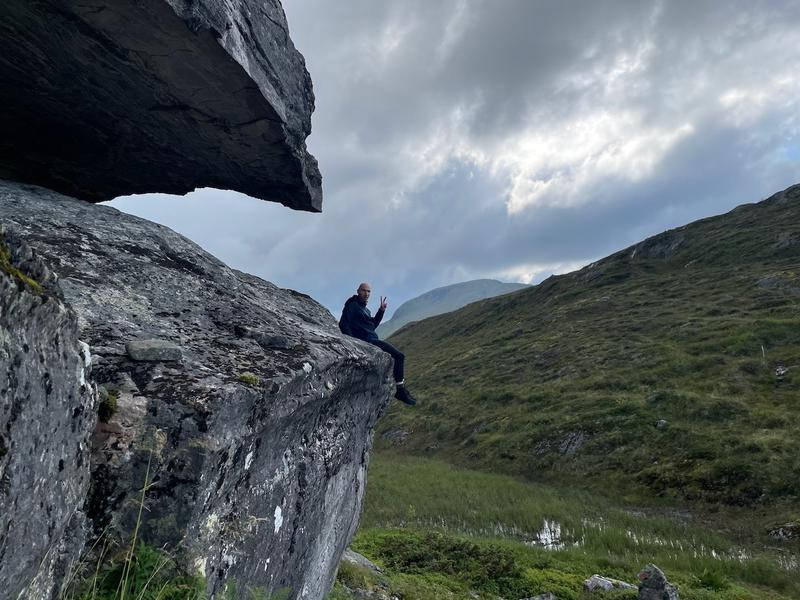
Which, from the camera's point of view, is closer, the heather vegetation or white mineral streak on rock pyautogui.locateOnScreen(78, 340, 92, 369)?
white mineral streak on rock pyautogui.locateOnScreen(78, 340, 92, 369)

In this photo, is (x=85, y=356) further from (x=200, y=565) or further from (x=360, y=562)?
(x=360, y=562)

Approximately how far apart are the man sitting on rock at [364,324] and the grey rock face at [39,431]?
8.42 meters

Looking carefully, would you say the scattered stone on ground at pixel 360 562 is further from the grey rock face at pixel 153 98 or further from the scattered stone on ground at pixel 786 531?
the scattered stone on ground at pixel 786 531

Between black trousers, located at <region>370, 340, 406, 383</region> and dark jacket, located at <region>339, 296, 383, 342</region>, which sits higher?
dark jacket, located at <region>339, 296, 383, 342</region>

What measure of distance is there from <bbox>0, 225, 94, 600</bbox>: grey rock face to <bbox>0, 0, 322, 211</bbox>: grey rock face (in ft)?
17.4

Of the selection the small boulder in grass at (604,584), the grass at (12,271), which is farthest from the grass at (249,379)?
the small boulder in grass at (604,584)

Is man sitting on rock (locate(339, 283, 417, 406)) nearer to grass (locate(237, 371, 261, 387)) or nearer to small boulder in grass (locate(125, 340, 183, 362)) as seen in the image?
grass (locate(237, 371, 261, 387))

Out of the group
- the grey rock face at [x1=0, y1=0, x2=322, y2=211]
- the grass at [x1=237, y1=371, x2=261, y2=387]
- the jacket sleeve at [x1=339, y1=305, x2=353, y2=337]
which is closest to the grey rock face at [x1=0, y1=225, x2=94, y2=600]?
the grass at [x1=237, y1=371, x2=261, y2=387]

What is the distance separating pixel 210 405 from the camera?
16.3 feet

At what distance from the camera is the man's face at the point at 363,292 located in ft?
44.1

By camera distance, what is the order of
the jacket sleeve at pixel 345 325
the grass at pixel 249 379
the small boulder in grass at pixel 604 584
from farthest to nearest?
1. the small boulder in grass at pixel 604 584
2. the jacket sleeve at pixel 345 325
3. the grass at pixel 249 379

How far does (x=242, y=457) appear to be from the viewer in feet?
17.8

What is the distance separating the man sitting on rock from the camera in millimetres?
12672

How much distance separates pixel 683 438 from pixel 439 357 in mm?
50149
